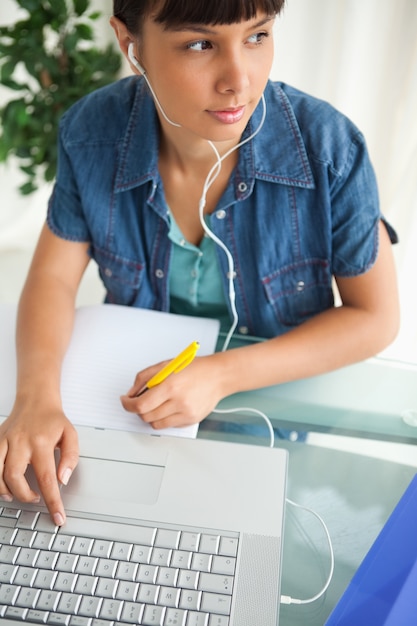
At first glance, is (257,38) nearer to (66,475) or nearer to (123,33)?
(123,33)

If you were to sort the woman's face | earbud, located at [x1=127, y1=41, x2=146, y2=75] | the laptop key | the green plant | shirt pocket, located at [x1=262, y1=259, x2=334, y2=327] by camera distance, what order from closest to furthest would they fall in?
the laptop key → the woman's face → earbud, located at [x1=127, y1=41, x2=146, y2=75] → shirt pocket, located at [x1=262, y1=259, x2=334, y2=327] → the green plant

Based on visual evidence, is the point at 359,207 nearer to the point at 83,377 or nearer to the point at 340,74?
the point at 83,377

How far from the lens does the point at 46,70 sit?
72.6 inches

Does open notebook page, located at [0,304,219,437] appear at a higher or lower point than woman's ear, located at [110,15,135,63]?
lower

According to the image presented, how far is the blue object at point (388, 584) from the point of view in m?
0.54

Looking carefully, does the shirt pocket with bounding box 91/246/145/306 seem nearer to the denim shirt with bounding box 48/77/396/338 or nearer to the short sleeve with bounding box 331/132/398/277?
the denim shirt with bounding box 48/77/396/338

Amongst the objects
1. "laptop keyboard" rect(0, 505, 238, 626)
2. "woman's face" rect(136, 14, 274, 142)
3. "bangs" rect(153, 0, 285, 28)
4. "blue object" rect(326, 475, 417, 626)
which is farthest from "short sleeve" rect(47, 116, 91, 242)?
"blue object" rect(326, 475, 417, 626)

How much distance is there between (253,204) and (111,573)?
1.90 feet

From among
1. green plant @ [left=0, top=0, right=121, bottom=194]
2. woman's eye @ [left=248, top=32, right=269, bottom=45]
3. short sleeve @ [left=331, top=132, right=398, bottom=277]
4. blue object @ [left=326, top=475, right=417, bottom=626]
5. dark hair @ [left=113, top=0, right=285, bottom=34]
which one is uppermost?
dark hair @ [left=113, top=0, right=285, bottom=34]

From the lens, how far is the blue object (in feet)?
1.76

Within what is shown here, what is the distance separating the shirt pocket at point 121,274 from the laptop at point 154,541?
0.38 metres

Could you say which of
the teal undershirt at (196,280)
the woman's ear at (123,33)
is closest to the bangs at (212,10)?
the woman's ear at (123,33)

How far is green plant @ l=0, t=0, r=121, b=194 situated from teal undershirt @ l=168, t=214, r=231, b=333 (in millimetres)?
993

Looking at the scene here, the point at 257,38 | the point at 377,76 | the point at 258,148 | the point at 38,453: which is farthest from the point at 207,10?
the point at 377,76
